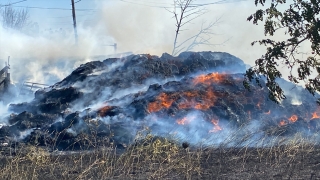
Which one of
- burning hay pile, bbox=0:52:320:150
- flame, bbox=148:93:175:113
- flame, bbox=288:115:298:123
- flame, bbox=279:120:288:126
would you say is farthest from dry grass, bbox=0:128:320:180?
flame, bbox=288:115:298:123

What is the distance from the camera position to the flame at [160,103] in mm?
13447

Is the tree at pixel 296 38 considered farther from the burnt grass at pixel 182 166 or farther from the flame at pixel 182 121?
the flame at pixel 182 121

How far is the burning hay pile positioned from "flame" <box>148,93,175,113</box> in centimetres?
3

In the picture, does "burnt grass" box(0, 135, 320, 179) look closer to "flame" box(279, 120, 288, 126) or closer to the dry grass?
the dry grass

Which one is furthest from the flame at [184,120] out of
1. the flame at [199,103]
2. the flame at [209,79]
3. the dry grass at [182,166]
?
the dry grass at [182,166]

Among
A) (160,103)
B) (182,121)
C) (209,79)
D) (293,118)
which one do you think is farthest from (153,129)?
(293,118)

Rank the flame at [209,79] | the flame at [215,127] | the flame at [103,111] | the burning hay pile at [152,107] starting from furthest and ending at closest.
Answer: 1. the flame at [209,79]
2. the flame at [103,111]
3. the flame at [215,127]
4. the burning hay pile at [152,107]

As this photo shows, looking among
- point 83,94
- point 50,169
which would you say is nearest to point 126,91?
point 83,94

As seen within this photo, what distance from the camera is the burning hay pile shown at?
40.8 feet

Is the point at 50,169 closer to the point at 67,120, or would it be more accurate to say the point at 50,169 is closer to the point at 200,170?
the point at 200,170

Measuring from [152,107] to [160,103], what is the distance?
0.33 m

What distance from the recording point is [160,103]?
13.7m

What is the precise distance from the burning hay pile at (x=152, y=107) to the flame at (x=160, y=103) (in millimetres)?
31

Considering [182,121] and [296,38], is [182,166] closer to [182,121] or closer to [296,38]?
[296,38]
